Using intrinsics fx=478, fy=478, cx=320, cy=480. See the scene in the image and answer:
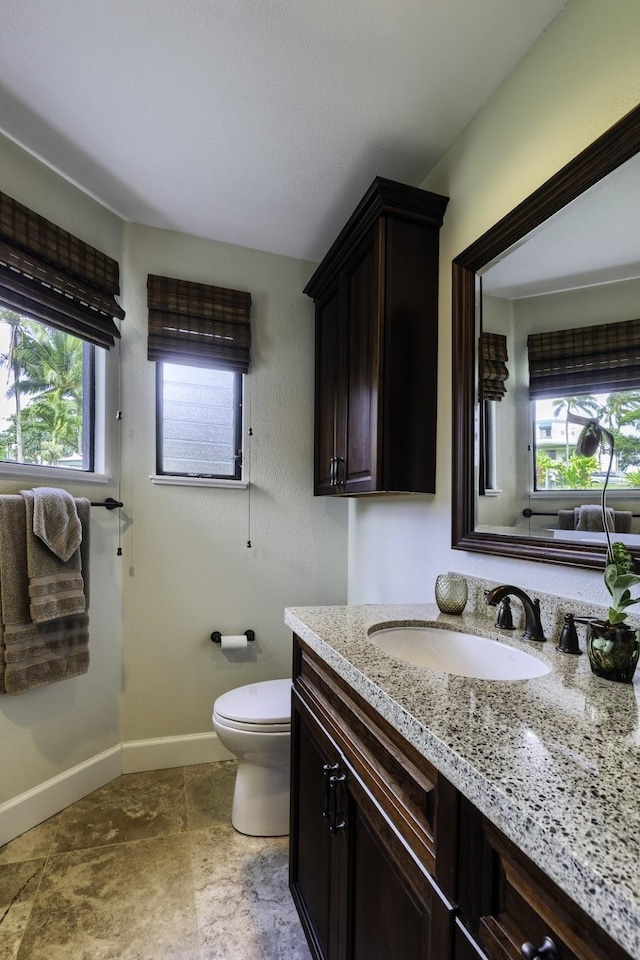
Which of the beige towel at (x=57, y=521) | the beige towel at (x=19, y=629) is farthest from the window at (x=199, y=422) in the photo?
the beige towel at (x=19, y=629)

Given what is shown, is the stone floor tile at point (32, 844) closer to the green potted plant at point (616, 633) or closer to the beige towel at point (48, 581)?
the beige towel at point (48, 581)

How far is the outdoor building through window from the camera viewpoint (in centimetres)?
106

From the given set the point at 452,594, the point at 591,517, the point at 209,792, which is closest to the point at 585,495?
the point at 591,517

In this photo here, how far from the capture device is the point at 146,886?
61.5 inches

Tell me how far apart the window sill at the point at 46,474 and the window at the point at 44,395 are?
0.18 feet

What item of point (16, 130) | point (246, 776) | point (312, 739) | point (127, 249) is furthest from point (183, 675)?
point (16, 130)

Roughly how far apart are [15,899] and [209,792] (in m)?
0.76

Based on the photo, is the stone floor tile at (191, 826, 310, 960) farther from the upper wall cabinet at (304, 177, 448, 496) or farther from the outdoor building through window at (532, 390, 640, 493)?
the outdoor building through window at (532, 390, 640, 493)

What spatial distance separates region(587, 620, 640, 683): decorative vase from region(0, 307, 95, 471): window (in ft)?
6.55

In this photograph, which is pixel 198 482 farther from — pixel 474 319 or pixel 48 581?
pixel 474 319

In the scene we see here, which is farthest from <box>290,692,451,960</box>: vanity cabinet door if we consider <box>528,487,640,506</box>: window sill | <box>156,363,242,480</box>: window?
<box>156,363,242,480</box>: window

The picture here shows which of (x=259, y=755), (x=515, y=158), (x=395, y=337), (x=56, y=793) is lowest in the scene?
(x=56, y=793)

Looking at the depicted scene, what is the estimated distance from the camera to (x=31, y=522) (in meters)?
1.73

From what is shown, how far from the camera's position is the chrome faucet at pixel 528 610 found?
1171 millimetres
